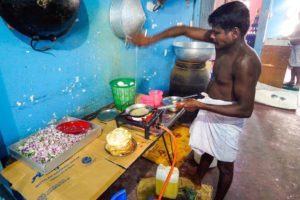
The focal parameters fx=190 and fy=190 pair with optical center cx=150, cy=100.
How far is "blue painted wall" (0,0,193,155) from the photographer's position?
1218 millimetres

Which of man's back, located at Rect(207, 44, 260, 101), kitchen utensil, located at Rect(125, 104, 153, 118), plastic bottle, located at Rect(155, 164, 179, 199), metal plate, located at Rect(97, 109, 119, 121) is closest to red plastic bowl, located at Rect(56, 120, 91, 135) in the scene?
metal plate, located at Rect(97, 109, 119, 121)

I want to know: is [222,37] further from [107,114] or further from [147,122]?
[107,114]

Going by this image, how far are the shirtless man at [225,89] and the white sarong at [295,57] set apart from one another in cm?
444

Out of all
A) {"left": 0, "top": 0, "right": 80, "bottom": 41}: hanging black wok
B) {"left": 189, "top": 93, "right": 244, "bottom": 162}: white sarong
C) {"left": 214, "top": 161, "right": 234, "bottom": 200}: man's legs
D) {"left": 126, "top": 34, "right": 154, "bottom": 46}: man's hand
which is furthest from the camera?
{"left": 126, "top": 34, "right": 154, "bottom": 46}: man's hand

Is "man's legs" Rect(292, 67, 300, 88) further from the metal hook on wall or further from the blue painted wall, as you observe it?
the blue painted wall

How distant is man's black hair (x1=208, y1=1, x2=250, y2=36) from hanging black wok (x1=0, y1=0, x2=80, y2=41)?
100 cm

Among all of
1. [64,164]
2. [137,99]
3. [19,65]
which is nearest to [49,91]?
[19,65]

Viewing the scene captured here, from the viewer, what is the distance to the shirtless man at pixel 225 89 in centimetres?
136

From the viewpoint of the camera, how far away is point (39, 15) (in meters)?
1.07

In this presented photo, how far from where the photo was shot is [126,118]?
5.07 feet

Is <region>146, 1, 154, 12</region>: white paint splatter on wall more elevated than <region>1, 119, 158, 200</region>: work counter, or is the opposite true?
<region>146, 1, 154, 12</region>: white paint splatter on wall

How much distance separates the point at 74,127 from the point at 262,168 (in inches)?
88.7

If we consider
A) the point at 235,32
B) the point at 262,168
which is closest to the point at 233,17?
the point at 235,32

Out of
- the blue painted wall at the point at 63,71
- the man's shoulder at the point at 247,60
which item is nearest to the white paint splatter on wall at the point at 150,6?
the blue painted wall at the point at 63,71
